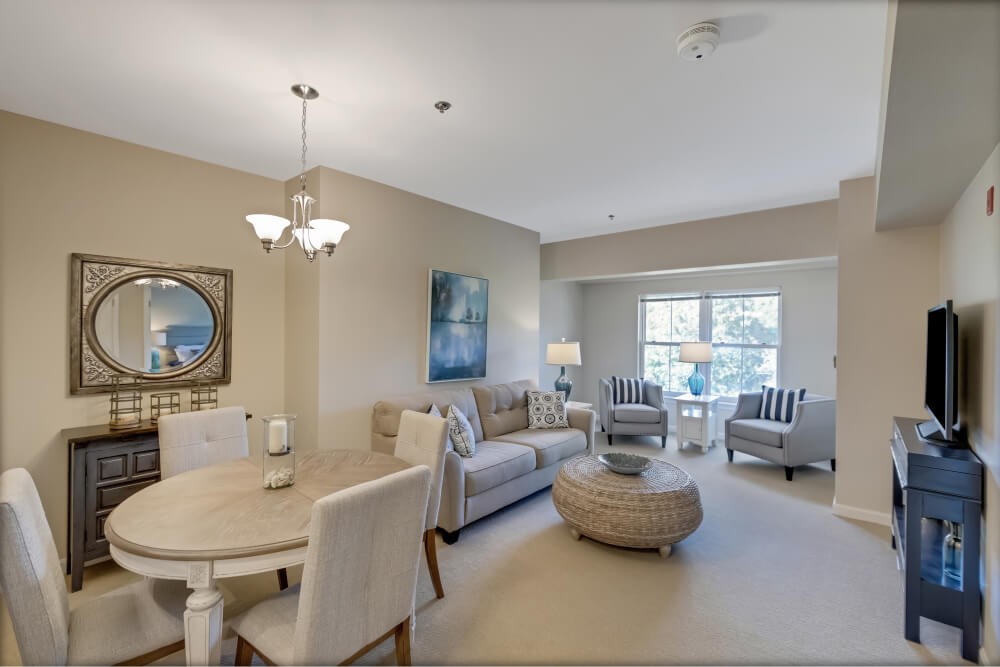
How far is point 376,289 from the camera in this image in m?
3.57

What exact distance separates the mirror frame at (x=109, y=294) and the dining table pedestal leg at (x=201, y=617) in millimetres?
2065

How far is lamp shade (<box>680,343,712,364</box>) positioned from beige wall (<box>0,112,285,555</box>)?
16.5ft

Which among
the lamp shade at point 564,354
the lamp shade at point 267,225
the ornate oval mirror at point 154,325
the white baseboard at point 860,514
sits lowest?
the white baseboard at point 860,514

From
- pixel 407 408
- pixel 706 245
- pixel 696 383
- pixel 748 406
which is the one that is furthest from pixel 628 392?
pixel 407 408

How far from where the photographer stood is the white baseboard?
325cm

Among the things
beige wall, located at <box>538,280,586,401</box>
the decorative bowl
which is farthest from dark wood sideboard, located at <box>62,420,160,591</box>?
beige wall, located at <box>538,280,586,401</box>

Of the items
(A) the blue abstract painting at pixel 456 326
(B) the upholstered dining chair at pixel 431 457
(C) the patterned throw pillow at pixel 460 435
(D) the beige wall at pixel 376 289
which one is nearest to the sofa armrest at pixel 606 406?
(D) the beige wall at pixel 376 289

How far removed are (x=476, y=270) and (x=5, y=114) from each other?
10.7 feet

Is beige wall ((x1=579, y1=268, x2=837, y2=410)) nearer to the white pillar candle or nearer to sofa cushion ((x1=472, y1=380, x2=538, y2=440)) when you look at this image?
sofa cushion ((x1=472, y1=380, x2=538, y2=440))

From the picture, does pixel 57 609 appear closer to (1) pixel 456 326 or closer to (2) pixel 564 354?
(1) pixel 456 326

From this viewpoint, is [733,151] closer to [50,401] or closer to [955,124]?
[955,124]

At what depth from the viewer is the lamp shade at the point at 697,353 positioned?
5457 mm

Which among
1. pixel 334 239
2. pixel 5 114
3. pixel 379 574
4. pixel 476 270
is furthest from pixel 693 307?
pixel 5 114

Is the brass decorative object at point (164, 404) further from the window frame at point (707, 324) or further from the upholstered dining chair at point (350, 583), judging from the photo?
the window frame at point (707, 324)
